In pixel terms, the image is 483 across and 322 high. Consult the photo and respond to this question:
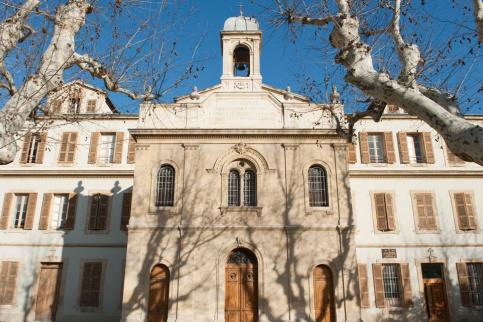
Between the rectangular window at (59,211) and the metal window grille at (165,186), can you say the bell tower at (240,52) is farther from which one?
the rectangular window at (59,211)

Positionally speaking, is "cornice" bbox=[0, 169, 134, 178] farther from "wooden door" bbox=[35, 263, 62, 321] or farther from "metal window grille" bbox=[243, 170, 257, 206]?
"metal window grille" bbox=[243, 170, 257, 206]

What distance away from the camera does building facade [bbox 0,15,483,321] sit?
1620 centimetres

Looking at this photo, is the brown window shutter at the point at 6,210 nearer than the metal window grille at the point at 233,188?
No

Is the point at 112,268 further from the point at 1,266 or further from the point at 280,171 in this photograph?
the point at 280,171

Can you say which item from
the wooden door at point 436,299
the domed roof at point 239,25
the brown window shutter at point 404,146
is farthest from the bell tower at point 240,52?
the wooden door at point 436,299

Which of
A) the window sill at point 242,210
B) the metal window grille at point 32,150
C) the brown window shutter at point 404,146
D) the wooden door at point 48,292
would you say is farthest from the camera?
the metal window grille at point 32,150

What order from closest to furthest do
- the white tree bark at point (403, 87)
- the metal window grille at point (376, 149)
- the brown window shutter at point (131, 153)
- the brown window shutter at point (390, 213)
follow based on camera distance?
1. the white tree bark at point (403, 87)
2. the brown window shutter at point (390, 213)
3. the metal window grille at point (376, 149)
4. the brown window shutter at point (131, 153)

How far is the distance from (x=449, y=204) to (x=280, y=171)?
910 centimetres

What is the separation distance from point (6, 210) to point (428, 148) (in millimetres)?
20863

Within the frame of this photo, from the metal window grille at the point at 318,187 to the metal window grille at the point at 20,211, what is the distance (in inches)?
552

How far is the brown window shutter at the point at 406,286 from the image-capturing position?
1923 centimetres

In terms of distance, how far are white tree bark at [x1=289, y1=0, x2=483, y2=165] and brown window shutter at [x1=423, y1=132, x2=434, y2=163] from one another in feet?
41.9

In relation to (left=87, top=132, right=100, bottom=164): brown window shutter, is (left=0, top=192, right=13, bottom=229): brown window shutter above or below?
below

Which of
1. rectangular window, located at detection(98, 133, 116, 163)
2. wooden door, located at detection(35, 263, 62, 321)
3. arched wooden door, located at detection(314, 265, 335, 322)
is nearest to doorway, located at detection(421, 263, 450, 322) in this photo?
arched wooden door, located at detection(314, 265, 335, 322)
